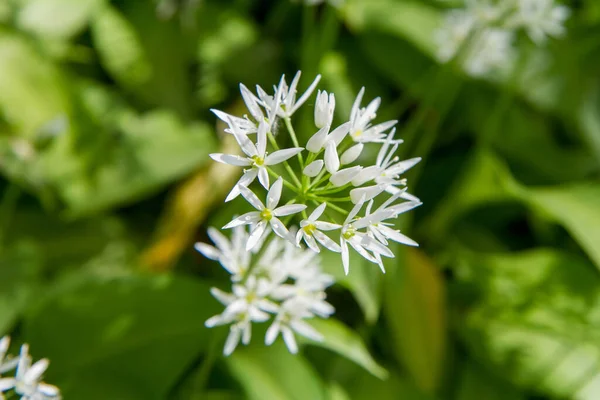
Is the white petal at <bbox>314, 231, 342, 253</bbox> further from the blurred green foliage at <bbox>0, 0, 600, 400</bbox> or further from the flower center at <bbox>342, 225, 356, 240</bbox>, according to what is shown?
the blurred green foliage at <bbox>0, 0, 600, 400</bbox>

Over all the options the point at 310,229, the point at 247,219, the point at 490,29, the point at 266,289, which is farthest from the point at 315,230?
the point at 490,29

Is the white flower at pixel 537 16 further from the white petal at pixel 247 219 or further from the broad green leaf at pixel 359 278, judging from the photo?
the white petal at pixel 247 219

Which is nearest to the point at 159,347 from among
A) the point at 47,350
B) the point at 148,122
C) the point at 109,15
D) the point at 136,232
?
the point at 47,350

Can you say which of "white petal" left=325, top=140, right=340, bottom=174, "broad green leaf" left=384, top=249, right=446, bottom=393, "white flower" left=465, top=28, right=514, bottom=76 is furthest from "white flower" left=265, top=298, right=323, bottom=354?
"white flower" left=465, top=28, right=514, bottom=76

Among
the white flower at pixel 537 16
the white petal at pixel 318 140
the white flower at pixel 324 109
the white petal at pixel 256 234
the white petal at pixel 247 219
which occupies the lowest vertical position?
the white petal at pixel 256 234

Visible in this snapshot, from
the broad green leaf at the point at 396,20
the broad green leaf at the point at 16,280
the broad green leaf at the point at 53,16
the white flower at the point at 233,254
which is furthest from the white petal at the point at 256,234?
the broad green leaf at the point at 396,20

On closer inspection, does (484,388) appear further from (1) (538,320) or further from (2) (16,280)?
(2) (16,280)
